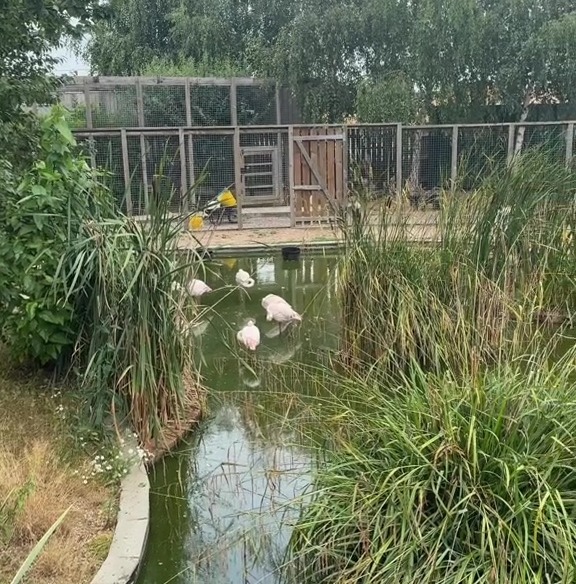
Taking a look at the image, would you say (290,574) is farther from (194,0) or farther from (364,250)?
(194,0)

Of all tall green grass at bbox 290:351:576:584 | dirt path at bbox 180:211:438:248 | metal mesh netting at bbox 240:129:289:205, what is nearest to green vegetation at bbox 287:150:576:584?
tall green grass at bbox 290:351:576:584

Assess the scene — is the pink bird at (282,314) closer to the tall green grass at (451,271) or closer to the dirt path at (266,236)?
the tall green grass at (451,271)

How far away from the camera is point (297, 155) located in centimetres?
1021

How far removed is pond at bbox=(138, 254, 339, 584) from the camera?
2.69m

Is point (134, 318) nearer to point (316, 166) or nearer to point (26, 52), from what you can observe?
point (26, 52)

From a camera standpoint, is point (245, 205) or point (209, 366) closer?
point (209, 366)

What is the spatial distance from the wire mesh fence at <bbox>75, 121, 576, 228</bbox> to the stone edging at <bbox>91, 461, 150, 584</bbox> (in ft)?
21.6

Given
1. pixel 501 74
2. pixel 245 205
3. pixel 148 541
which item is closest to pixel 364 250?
pixel 148 541

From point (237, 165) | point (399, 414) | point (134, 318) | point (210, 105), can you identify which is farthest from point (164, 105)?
point (399, 414)

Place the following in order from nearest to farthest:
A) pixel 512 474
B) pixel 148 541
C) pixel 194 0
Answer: pixel 512 474 → pixel 148 541 → pixel 194 0

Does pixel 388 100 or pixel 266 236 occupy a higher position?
pixel 388 100

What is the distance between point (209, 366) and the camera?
4.92m

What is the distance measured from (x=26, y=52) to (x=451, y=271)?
256 centimetres

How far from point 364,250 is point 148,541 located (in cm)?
220
